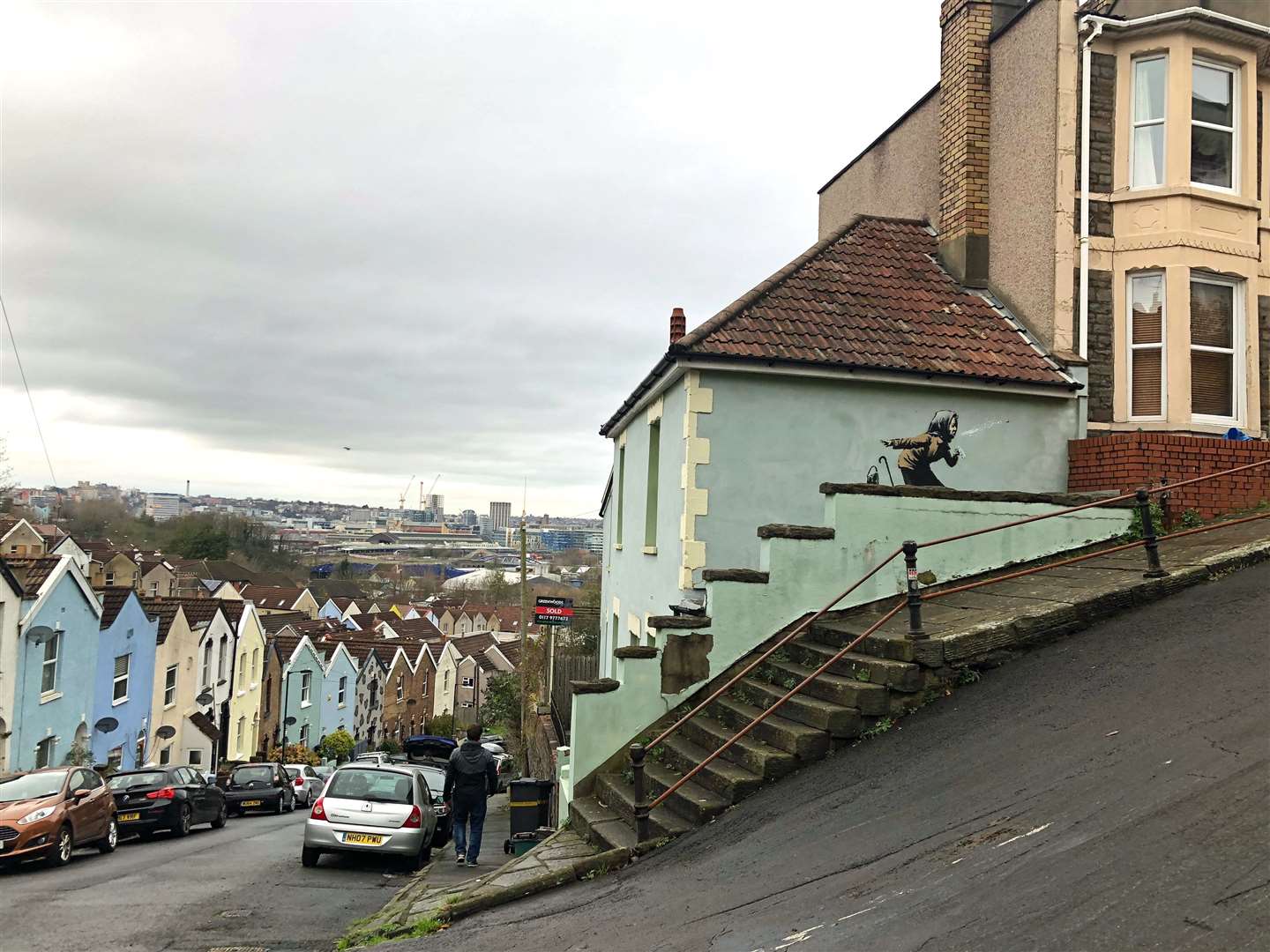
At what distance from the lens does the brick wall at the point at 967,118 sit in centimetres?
1559

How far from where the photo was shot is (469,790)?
1380cm

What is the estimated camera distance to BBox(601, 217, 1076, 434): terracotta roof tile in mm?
12945

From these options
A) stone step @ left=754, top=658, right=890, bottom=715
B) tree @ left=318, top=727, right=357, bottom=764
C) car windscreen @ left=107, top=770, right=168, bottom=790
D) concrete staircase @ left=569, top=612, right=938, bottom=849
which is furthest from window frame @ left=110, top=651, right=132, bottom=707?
stone step @ left=754, top=658, right=890, bottom=715

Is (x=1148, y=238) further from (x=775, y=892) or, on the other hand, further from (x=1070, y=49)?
(x=775, y=892)

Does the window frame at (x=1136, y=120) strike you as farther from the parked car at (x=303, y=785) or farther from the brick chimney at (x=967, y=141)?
the parked car at (x=303, y=785)

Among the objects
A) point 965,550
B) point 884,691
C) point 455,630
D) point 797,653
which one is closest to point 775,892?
point 884,691

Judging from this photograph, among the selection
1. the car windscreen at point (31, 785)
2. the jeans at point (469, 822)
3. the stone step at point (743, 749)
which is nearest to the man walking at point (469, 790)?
the jeans at point (469, 822)

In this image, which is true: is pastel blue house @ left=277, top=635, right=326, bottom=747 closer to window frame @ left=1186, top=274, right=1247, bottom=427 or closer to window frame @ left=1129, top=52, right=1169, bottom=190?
window frame @ left=1186, top=274, right=1247, bottom=427

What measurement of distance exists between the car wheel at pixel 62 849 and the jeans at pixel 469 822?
5551 millimetres

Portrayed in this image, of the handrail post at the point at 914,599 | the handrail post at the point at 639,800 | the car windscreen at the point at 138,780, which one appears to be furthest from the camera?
the car windscreen at the point at 138,780

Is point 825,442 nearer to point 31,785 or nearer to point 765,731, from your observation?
point 765,731

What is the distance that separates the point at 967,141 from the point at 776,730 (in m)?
10.1

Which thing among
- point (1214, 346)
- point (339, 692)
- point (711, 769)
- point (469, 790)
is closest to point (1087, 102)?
point (1214, 346)

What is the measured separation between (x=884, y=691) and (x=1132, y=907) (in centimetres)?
445
